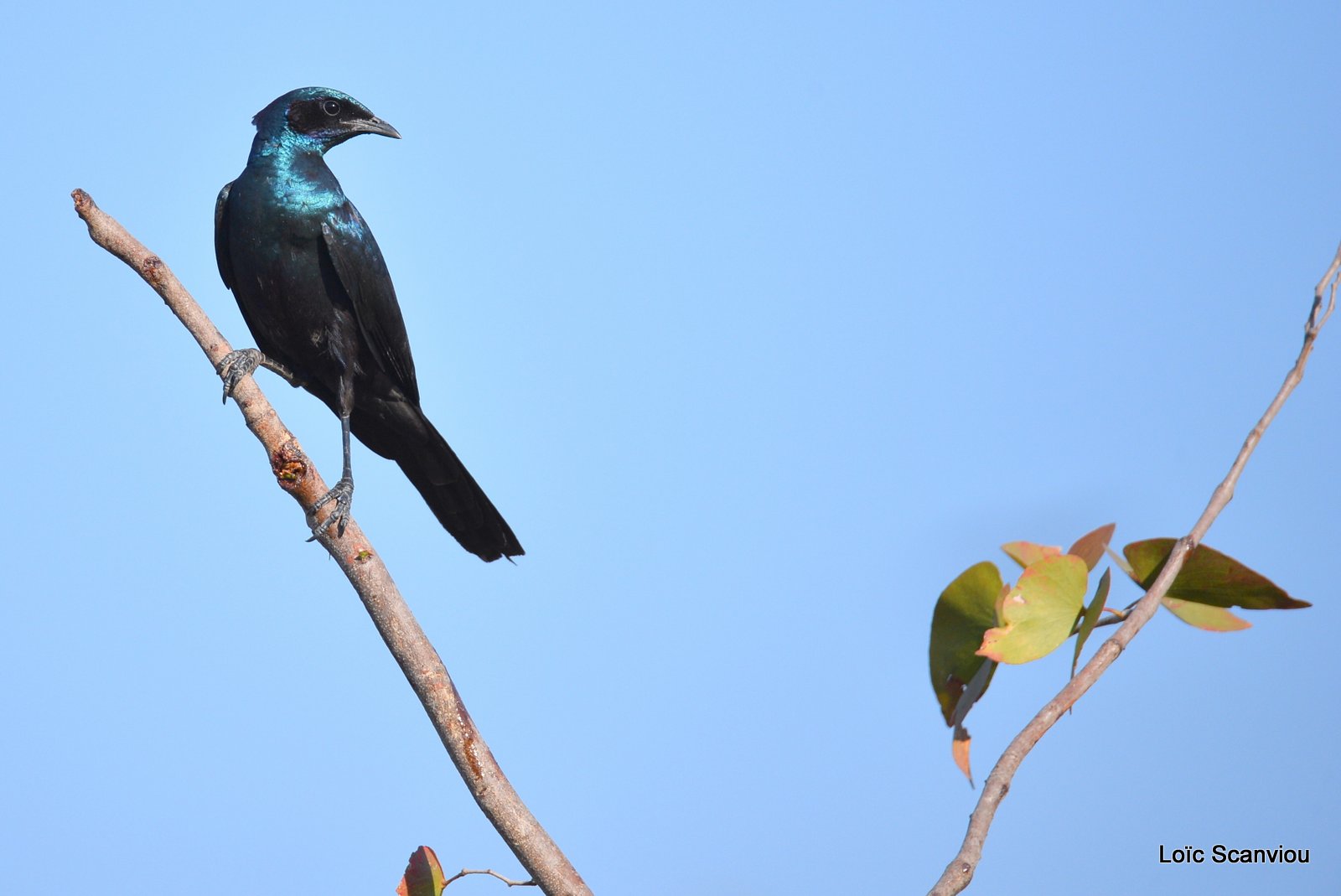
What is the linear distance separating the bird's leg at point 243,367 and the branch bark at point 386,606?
2.5 inches

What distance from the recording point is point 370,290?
573 cm

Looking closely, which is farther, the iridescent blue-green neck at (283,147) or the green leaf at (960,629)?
the iridescent blue-green neck at (283,147)

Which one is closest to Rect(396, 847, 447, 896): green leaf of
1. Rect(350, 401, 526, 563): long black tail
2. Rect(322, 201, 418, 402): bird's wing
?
Rect(350, 401, 526, 563): long black tail

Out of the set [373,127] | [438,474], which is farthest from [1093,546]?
[373,127]

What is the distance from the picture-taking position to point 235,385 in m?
3.39

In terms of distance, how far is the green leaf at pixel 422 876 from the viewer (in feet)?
6.94

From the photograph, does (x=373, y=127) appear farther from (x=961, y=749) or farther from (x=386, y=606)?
(x=961, y=749)

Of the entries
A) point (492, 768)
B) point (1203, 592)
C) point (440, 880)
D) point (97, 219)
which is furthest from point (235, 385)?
point (1203, 592)

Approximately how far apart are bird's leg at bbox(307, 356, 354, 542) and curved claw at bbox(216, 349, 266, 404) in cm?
41

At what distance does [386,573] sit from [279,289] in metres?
2.88

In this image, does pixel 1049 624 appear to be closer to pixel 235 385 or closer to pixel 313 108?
pixel 235 385

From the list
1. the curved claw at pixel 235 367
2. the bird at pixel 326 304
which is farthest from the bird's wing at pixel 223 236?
the curved claw at pixel 235 367

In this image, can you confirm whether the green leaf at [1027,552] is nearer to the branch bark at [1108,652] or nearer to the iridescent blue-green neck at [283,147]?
the branch bark at [1108,652]

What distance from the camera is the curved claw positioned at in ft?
11.3
